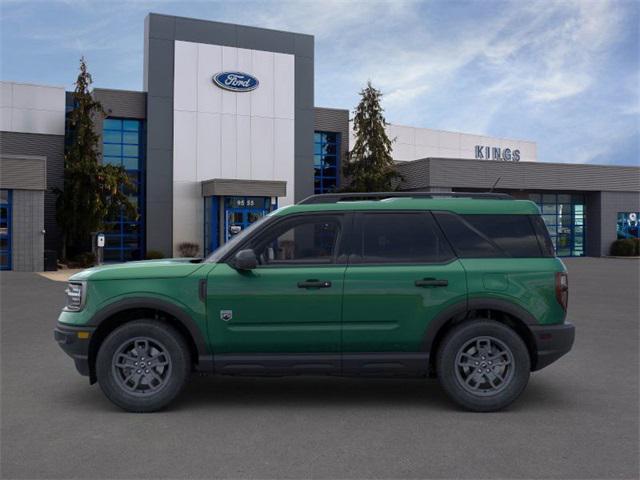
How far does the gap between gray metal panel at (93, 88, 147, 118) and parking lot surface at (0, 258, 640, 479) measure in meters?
27.0

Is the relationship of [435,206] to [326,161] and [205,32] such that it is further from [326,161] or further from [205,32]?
[326,161]

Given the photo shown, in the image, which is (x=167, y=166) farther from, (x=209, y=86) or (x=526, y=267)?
(x=526, y=267)

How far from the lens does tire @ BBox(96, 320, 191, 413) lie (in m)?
5.82

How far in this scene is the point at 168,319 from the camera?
6129mm

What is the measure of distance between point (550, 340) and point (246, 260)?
9.23ft

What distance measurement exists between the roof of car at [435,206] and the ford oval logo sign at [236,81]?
29.4 meters

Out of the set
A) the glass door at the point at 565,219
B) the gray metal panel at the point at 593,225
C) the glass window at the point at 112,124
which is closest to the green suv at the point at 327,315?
the glass window at the point at 112,124

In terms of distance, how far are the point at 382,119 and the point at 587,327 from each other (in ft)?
86.8

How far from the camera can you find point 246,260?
5.67 metres

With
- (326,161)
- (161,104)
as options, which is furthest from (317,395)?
(326,161)

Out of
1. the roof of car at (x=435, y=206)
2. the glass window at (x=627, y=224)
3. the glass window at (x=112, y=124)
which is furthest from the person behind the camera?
the glass window at (x=627, y=224)

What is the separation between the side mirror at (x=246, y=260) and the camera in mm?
5672

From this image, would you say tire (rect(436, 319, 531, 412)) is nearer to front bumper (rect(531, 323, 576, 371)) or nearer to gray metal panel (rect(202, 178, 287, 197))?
front bumper (rect(531, 323, 576, 371))

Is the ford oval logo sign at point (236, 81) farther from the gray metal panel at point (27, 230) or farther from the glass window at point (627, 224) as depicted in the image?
the glass window at point (627, 224)
